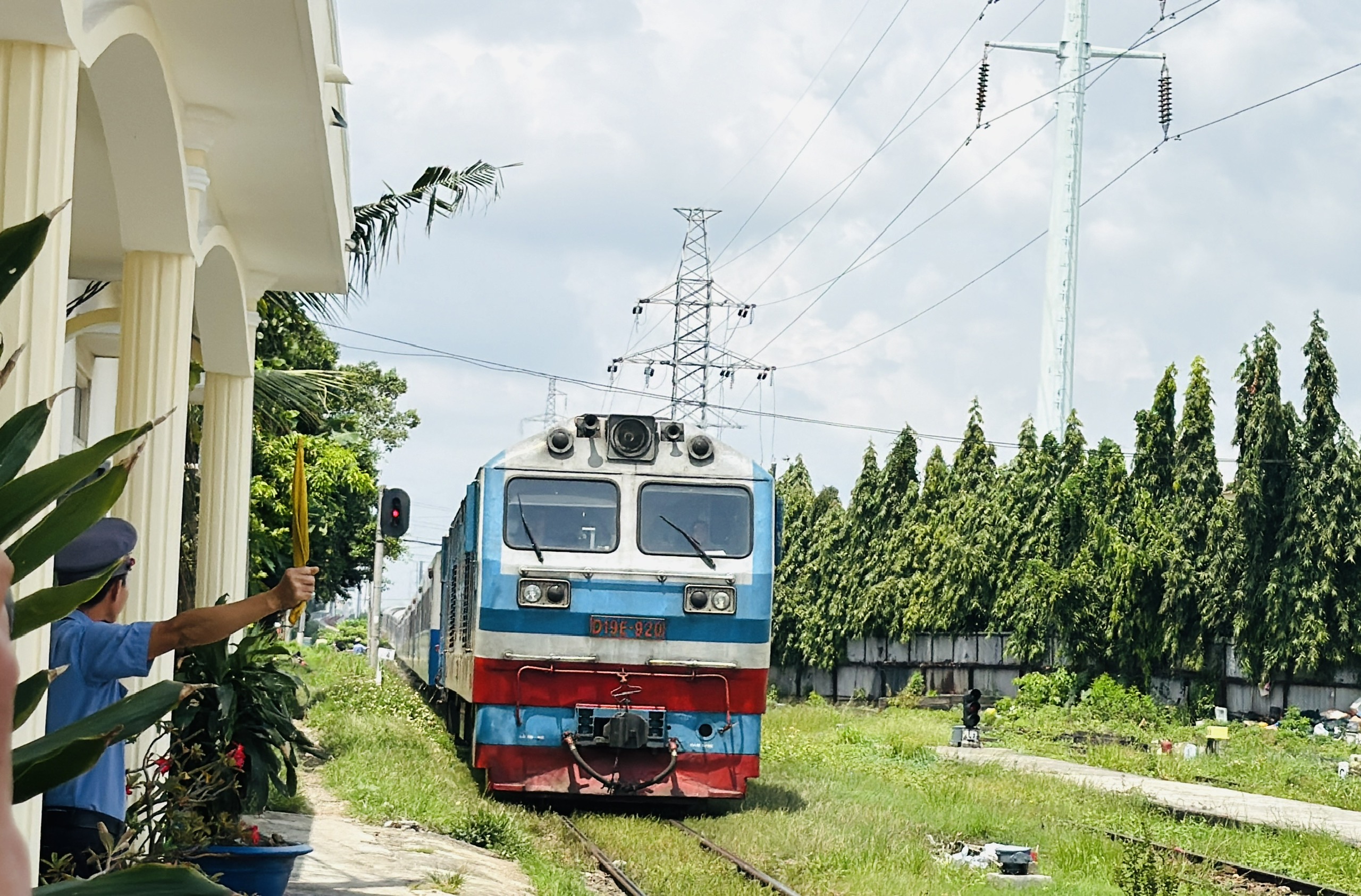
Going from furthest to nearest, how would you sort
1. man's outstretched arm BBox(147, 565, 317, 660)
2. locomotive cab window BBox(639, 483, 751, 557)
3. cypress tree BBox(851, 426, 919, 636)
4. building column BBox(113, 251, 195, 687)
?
cypress tree BBox(851, 426, 919, 636)
locomotive cab window BBox(639, 483, 751, 557)
building column BBox(113, 251, 195, 687)
man's outstretched arm BBox(147, 565, 317, 660)

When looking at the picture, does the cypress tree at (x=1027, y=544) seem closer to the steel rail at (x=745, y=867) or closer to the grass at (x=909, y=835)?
the grass at (x=909, y=835)

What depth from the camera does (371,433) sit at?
4931cm

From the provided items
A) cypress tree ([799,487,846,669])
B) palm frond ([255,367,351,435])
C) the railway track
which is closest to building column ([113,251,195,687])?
the railway track

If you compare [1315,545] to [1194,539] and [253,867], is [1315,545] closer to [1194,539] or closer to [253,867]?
[1194,539]

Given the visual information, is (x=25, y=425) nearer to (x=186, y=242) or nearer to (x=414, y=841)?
(x=186, y=242)

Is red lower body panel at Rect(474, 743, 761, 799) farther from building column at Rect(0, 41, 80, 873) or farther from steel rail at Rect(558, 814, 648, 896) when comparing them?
building column at Rect(0, 41, 80, 873)

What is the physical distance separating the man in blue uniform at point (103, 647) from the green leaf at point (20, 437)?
3.61 feet

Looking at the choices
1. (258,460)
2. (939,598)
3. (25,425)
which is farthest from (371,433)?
(25,425)

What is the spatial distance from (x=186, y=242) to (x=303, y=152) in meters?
0.94

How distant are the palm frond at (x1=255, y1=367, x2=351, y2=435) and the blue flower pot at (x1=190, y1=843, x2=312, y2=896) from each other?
855 cm

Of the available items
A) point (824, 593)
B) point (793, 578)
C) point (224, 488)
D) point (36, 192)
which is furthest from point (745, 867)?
point (793, 578)

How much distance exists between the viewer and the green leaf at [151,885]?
2.43m

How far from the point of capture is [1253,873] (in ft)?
36.2

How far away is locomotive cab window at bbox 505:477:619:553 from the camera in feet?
41.8
